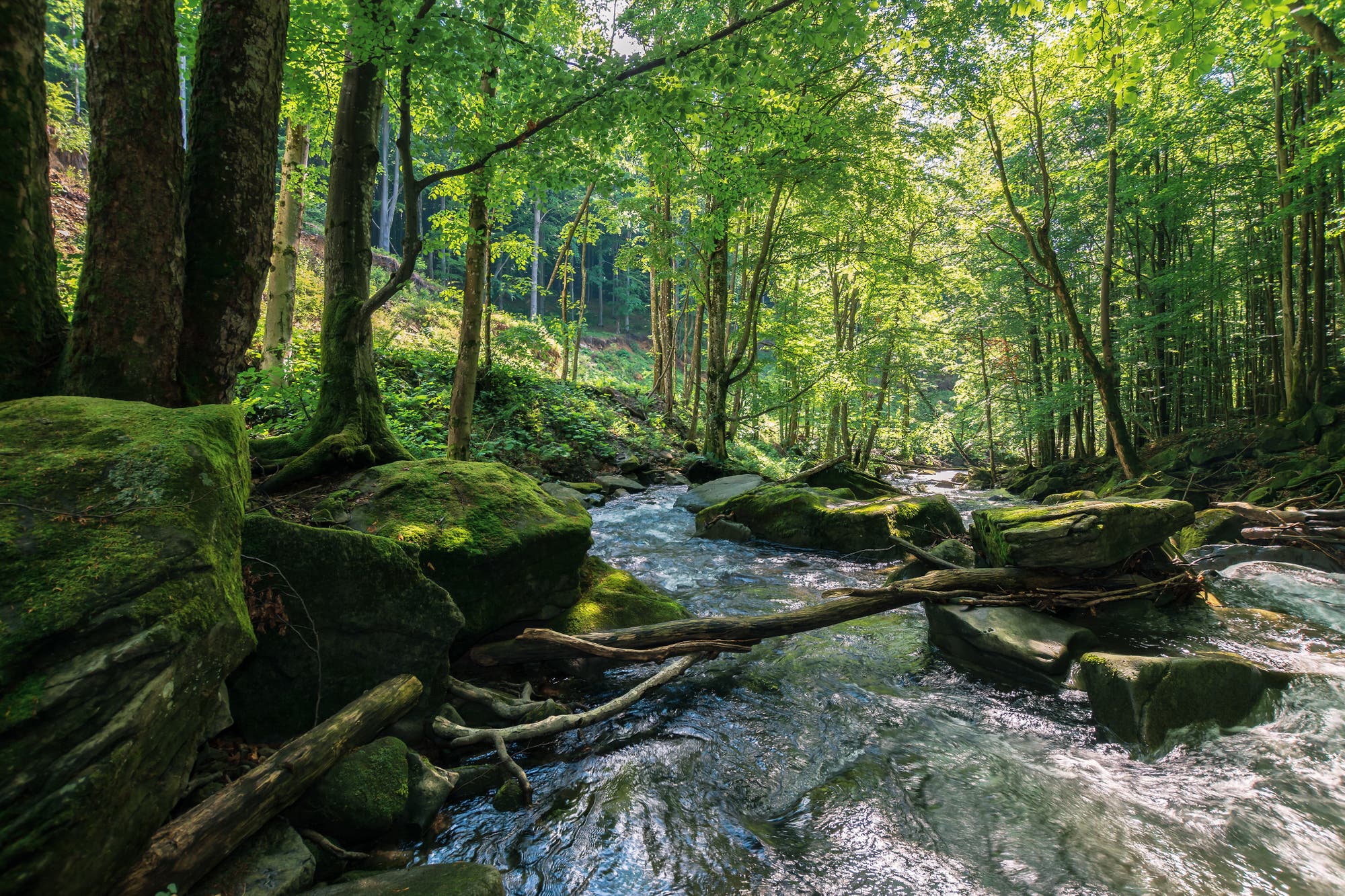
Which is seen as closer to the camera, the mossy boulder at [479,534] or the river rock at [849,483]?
the mossy boulder at [479,534]

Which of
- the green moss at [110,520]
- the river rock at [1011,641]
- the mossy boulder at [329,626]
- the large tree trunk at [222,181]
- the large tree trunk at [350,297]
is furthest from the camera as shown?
the large tree trunk at [350,297]

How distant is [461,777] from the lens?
10.6ft

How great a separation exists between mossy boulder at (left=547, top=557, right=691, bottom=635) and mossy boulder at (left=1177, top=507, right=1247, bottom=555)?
880 centimetres

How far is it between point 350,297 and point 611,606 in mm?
4215

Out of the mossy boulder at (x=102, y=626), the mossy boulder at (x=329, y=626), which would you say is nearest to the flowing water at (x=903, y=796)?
the mossy boulder at (x=329, y=626)

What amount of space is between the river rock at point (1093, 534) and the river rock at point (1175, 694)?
136 cm

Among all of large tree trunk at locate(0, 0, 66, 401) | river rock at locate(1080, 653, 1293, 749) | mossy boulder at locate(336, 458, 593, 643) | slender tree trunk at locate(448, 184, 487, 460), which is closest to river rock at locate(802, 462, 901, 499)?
slender tree trunk at locate(448, 184, 487, 460)

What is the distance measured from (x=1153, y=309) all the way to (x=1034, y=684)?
64.6 feet

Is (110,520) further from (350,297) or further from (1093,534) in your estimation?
(1093,534)

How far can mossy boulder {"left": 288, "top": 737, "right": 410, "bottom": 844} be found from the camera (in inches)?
104

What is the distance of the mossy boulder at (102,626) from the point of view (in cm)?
165

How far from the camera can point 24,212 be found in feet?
10.6

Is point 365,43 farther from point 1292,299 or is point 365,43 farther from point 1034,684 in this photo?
point 1292,299

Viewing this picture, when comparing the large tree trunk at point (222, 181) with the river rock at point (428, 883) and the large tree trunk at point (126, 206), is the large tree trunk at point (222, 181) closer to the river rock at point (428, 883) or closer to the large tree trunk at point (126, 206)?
the large tree trunk at point (126, 206)
